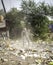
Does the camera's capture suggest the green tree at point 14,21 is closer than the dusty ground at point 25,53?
No

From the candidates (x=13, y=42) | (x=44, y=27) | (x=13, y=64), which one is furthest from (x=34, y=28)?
(x=13, y=64)

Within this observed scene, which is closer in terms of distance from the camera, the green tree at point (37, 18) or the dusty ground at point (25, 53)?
the dusty ground at point (25, 53)

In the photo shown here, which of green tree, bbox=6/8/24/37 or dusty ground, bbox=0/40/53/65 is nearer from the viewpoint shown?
dusty ground, bbox=0/40/53/65

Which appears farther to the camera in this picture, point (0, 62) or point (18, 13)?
point (18, 13)

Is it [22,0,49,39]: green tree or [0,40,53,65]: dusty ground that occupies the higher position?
[22,0,49,39]: green tree

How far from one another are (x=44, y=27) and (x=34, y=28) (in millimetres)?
185

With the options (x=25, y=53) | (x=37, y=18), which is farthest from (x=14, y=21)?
(x=25, y=53)

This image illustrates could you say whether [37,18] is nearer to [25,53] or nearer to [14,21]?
[14,21]

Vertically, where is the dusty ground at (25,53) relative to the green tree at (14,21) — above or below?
below

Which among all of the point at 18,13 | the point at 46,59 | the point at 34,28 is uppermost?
the point at 18,13

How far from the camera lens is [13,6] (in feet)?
14.1

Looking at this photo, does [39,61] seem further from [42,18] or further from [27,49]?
[42,18]

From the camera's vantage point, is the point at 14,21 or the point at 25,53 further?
the point at 14,21

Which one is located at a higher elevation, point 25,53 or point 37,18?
point 37,18
